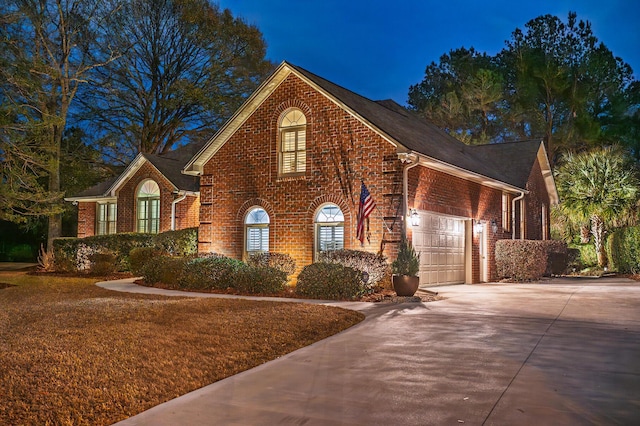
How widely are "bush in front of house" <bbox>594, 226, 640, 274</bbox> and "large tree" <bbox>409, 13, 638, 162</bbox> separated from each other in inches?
581

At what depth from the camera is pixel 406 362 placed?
23.1ft

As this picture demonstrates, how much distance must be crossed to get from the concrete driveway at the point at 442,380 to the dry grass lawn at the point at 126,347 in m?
0.39

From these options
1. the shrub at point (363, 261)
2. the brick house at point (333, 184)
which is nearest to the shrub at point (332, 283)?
the shrub at point (363, 261)

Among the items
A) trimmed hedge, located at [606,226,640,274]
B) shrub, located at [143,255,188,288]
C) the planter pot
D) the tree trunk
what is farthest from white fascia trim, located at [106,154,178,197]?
the tree trunk

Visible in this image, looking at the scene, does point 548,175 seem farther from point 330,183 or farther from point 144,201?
point 144,201

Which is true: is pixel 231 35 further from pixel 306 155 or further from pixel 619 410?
pixel 619 410

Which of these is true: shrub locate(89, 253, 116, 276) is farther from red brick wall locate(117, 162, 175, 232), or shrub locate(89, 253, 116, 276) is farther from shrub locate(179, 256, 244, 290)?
shrub locate(179, 256, 244, 290)

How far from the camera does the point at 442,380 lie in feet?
20.4

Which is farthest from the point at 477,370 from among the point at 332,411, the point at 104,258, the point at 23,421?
the point at 104,258

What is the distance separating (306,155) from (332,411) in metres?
13.4

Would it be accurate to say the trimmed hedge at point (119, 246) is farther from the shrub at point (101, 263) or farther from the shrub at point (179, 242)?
the shrub at point (101, 263)

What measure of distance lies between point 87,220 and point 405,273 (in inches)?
781

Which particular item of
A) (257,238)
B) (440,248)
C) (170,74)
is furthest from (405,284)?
(170,74)

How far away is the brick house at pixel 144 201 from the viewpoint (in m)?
25.9
